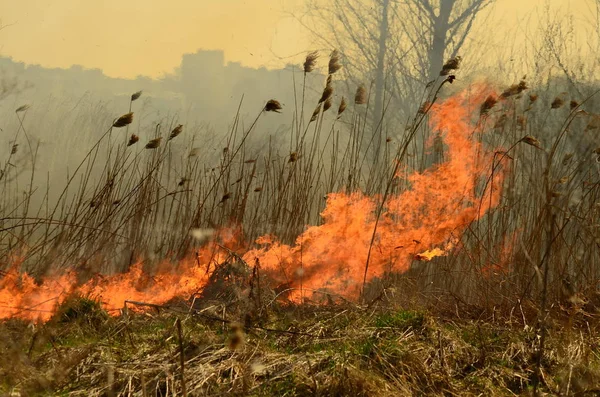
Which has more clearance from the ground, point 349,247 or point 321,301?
point 349,247

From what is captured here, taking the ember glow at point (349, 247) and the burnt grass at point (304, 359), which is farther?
the ember glow at point (349, 247)

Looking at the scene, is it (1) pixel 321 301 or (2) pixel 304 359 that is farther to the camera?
(1) pixel 321 301

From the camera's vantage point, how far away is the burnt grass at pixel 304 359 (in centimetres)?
181

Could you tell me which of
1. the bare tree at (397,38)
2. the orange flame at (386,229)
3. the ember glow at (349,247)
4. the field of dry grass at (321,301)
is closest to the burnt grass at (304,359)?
the field of dry grass at (321,301)

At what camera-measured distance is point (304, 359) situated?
2006 mm

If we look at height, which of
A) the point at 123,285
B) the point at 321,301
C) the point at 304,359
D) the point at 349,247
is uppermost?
the point at 304,359

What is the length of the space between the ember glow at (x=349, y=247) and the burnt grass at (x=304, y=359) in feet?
3.67

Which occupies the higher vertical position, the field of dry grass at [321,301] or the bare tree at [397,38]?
the bare tree at [397,38]

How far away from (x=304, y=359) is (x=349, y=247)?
6.92ft

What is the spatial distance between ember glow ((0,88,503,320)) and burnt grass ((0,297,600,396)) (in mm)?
1118

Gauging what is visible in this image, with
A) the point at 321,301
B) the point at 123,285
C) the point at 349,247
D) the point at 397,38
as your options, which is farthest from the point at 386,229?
the point at 397,38

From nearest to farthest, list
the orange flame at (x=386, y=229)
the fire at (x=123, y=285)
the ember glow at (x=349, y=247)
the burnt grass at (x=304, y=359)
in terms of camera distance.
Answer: the burnt grass at (x=304, y=359)
the fire at (x=123, y=285)
the ember glow at (x=349, y=247)
the orange flame at (x=386, y=229)

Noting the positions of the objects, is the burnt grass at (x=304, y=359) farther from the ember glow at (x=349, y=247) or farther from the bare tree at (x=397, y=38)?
the bare tree at (x=397, y=38)

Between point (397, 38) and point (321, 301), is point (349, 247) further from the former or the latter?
point (397, 38)
